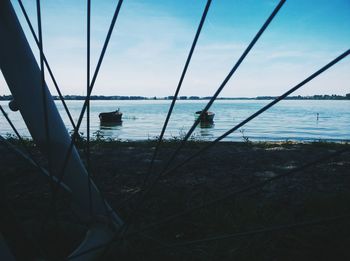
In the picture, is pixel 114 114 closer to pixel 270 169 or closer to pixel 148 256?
pixel 270 169

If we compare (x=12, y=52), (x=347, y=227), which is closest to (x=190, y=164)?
(x=347, y=227)

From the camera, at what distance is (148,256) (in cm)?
239

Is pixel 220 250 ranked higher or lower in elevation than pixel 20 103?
lower

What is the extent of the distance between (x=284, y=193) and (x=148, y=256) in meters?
2.57

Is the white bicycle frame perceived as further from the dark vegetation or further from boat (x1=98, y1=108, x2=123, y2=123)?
boat (x1=98, y1=108, x2=123, y2=123)

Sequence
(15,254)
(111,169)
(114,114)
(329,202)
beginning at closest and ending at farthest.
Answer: (15,254) → (329,202) → (111,169) → (114,114)

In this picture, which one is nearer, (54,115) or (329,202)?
(54,115)

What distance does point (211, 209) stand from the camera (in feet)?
10.8

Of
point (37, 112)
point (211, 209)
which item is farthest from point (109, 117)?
point (37, 112)

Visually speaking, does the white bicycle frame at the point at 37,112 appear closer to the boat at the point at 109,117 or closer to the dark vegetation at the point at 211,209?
the dark vegetation at the point at 211,209

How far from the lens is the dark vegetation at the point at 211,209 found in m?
2.44

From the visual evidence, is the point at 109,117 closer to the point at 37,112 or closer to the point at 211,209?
the point at 211,209

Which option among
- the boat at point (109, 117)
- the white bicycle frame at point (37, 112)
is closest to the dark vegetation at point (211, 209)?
the white bicycle frame at point (37, 112)

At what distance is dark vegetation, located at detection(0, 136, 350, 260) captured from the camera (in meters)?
2.44
